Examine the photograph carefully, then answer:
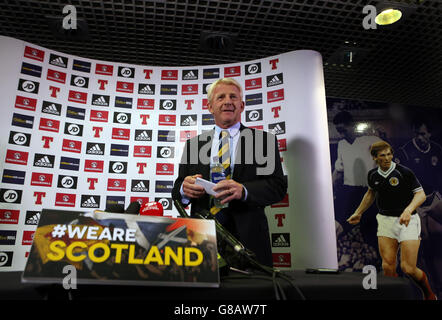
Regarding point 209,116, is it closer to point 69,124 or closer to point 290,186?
point 290,186

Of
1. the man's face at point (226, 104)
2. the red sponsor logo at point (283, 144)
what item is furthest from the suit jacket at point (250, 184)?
the red sponsor logo at point (283, 144)

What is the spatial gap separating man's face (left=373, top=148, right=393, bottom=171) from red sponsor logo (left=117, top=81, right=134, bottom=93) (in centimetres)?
327

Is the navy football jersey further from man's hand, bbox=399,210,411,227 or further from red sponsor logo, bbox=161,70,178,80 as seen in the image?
red sponsor logo, bbox=161,70,178,80

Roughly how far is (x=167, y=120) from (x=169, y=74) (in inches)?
19.6

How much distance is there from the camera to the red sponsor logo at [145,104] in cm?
310

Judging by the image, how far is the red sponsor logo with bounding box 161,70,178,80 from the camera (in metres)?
3.19

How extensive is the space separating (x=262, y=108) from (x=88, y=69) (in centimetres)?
173

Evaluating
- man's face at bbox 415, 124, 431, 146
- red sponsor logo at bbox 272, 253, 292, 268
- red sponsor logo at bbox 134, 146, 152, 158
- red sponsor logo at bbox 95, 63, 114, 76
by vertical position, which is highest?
red sponsor logo at bbox 95, 63, 114, 76

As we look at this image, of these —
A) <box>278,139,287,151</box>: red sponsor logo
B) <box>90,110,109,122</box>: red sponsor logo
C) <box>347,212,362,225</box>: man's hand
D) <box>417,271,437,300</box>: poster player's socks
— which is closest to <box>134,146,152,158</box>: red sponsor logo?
<box>90,110,109,122</box>: red sponsor logo

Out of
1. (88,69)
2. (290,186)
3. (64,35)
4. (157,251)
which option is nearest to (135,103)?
(88,69)

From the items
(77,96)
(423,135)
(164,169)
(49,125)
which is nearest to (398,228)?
(423,135)

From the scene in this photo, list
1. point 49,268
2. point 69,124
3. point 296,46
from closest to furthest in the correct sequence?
point 49,268
point 69,124
point 296,46

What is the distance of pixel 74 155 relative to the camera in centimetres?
284

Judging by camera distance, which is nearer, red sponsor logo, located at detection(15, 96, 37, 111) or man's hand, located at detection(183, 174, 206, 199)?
man's hand, located at detection(183, 174, 206, 199)
